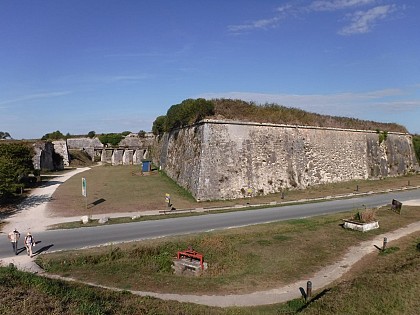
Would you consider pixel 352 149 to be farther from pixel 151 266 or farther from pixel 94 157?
pixel 94 157

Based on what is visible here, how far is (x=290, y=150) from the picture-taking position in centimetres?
2720

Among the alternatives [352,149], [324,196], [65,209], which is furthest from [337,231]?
[352,149]

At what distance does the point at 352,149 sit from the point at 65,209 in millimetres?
26479

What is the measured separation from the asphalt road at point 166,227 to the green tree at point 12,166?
6.16 metres

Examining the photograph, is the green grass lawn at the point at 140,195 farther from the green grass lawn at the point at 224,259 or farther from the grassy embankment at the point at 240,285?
the grassy embankment at the point at 240,285

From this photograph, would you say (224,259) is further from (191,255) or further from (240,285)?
(240,285)

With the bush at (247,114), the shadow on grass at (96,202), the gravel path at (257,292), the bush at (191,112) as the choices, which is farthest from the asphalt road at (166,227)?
the bush at (191,112)

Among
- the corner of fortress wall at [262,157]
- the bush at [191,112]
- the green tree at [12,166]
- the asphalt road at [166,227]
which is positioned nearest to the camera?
the asphalt road at [166,227]

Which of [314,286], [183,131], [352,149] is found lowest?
[314,286]

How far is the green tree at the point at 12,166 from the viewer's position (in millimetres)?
18750

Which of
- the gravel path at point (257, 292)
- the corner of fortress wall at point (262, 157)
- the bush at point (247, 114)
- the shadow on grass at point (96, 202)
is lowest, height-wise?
the gravel path at point (257, 292)

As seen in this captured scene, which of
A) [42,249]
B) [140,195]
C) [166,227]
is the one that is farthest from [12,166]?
[166,227]

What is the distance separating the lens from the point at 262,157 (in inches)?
992

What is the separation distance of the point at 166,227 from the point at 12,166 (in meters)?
11.2
